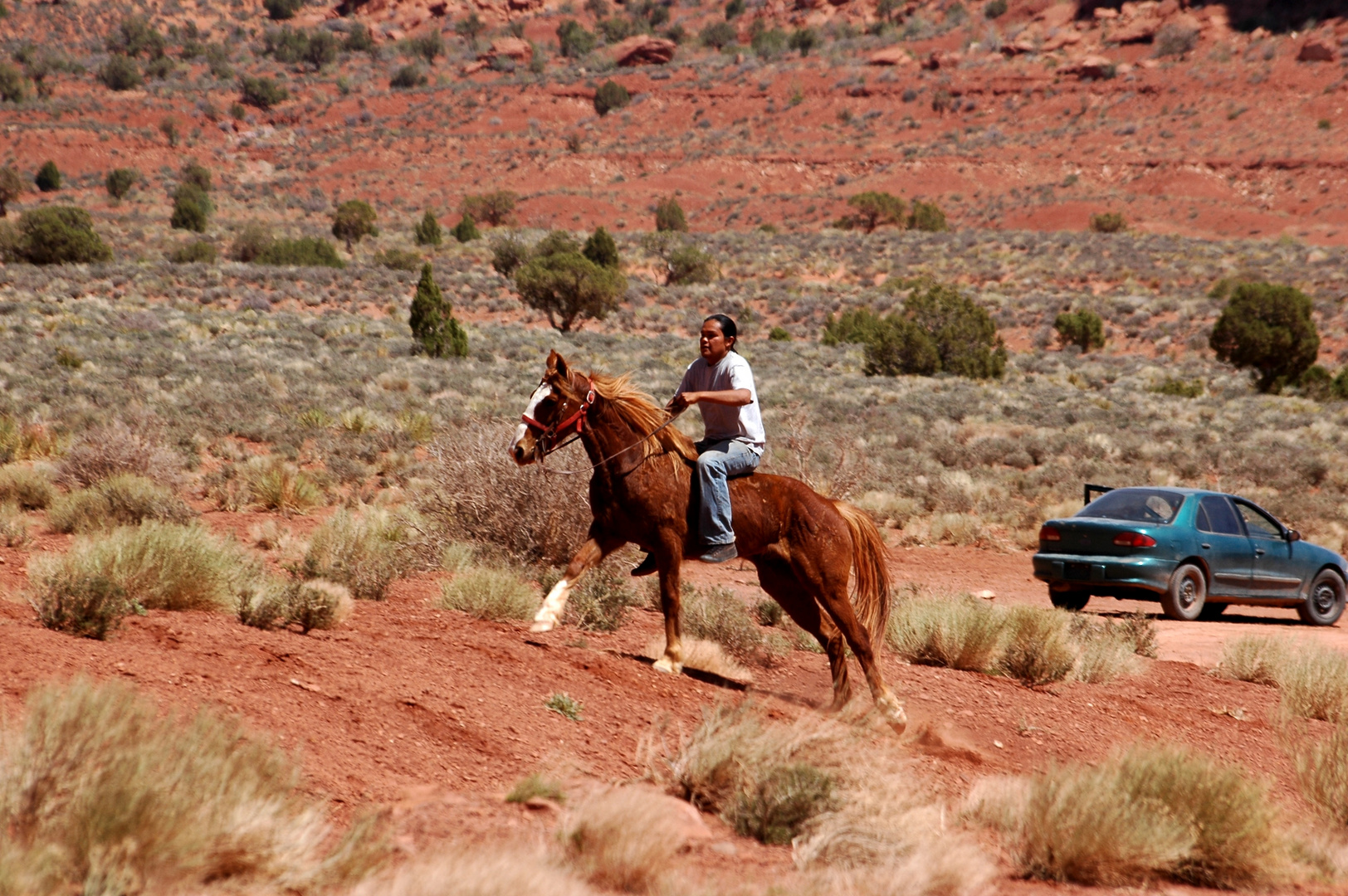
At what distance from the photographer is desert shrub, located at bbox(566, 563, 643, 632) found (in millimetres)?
9328

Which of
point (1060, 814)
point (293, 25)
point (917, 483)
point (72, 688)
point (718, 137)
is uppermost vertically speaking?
point (293, 25)

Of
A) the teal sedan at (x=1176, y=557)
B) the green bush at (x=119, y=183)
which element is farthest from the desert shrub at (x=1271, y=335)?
the green bush at (x=119, y=183)

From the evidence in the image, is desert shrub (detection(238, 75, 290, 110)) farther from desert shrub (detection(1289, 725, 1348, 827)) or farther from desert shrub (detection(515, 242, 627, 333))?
desert shrub (detection(1289, 725, 1348, 827))

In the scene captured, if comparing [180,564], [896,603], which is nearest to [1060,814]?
[180,564]

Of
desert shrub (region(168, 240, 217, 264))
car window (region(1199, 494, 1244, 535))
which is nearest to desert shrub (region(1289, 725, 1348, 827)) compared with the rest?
car window (region(1199, 494, 1244, 535))

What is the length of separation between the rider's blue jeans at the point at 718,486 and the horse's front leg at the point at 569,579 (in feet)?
1.86

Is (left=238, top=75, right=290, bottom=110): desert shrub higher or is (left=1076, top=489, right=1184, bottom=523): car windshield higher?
(left=238, top=75, right=290, bottom=110): desert shrub

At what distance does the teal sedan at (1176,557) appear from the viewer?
43.7ft

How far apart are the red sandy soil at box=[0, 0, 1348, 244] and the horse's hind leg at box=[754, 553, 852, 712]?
257ft

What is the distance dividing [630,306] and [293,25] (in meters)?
98.7

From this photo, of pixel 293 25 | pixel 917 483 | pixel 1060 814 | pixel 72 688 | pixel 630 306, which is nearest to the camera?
pixel 72 688

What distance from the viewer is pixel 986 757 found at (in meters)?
7.12

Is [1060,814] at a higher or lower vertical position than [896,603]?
higher

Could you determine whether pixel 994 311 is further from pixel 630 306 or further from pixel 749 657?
pixel 749 657
